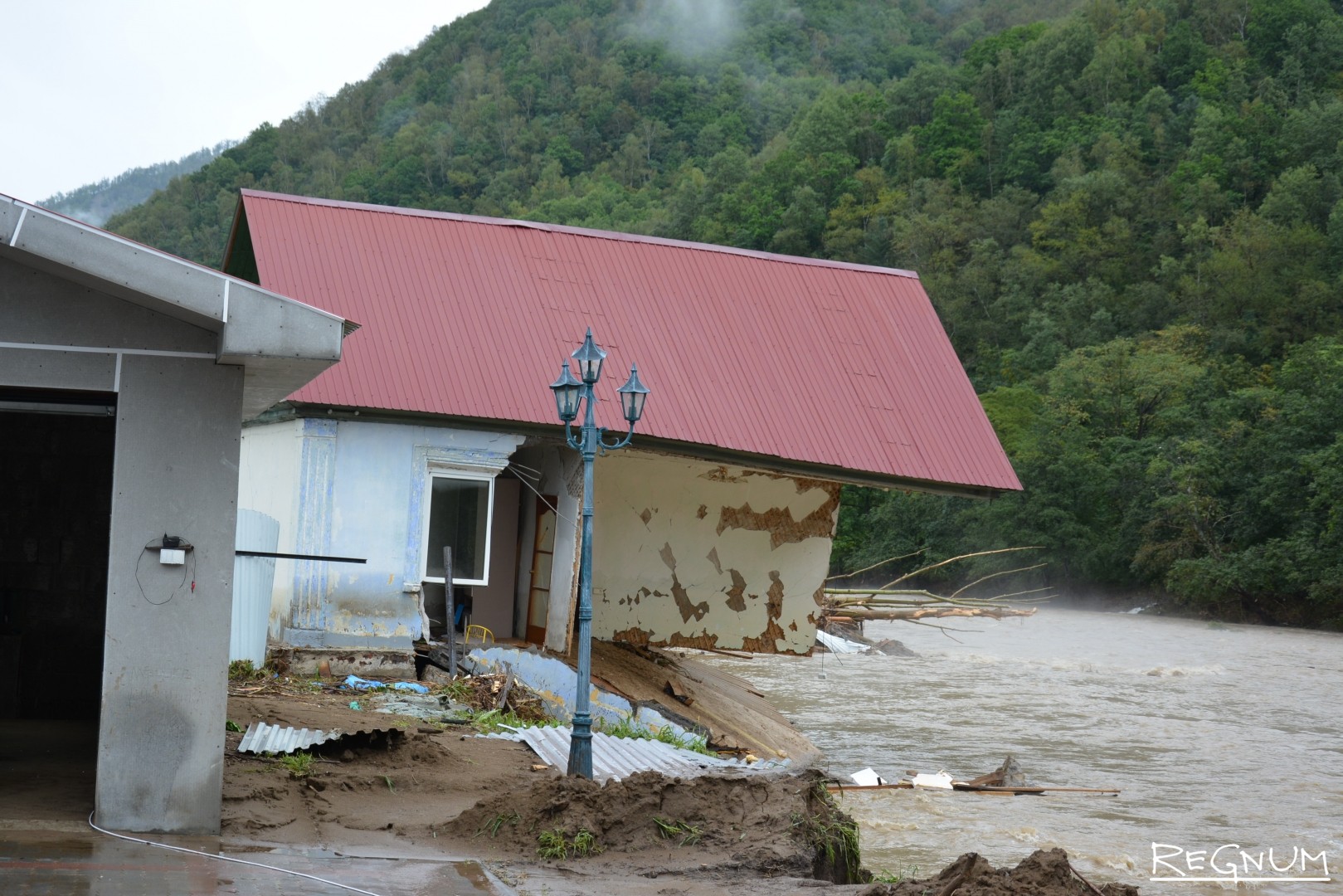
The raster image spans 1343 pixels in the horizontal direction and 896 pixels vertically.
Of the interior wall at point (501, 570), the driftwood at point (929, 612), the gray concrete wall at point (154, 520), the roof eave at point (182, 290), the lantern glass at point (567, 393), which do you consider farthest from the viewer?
the interior wall at point (501, 570)

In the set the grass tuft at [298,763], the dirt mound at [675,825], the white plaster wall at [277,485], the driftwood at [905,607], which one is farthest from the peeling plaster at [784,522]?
the dirt mound at [675,825]

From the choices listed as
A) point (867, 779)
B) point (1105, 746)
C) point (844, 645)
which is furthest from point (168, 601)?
point (844, 645)

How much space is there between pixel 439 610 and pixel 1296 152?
6742 cm

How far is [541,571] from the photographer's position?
17.4 meters

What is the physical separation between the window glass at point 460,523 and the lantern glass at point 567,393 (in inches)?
171

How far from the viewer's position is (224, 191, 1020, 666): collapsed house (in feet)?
49.5

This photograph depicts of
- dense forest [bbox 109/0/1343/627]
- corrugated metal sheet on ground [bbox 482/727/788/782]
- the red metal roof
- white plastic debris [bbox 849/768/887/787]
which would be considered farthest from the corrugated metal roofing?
dense forest [bbox 109/0/1343/627]

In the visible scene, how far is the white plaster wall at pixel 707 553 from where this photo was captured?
17.3 metres

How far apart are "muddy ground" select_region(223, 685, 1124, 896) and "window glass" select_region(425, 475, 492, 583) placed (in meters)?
5.43

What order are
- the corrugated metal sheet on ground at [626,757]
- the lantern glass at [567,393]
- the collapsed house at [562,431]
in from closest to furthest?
1. the corrugated metal sheet on ground at [626,757]
2. the lantern glass at [567,393]
3. the collapsed house at [562,431]

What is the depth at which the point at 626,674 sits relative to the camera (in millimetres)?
16406

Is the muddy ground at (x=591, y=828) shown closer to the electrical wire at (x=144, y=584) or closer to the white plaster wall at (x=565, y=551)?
the electrical wire at (x=144, y=584)

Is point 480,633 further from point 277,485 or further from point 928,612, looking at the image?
point 928,612

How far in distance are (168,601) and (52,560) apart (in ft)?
17.0
